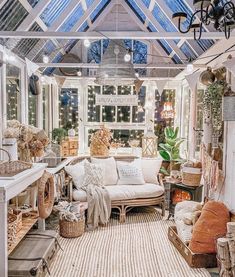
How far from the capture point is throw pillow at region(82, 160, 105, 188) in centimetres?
528

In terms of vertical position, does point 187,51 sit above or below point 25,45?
above

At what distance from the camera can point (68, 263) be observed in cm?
359

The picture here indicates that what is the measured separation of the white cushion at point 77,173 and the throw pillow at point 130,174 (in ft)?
2.44

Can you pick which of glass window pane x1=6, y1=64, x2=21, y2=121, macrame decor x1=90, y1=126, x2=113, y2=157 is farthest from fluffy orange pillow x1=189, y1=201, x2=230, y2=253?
glass window pane x1=6, y1=64, x2=21, y2=121

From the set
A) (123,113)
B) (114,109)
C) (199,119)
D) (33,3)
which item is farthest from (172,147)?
(33,3)

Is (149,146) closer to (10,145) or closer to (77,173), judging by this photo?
(77,173)

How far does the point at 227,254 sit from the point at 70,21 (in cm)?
513

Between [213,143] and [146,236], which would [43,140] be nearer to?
[146,236]

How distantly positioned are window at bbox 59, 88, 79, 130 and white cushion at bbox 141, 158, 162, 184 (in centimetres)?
218

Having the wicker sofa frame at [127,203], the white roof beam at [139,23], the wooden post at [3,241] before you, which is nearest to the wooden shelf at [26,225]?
the wooden post at [3,241]

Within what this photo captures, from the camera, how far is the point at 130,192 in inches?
205

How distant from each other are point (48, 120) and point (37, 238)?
3.73m

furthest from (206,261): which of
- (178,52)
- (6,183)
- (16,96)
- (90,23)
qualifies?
(90,23)

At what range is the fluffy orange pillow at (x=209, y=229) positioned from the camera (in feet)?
11.5
